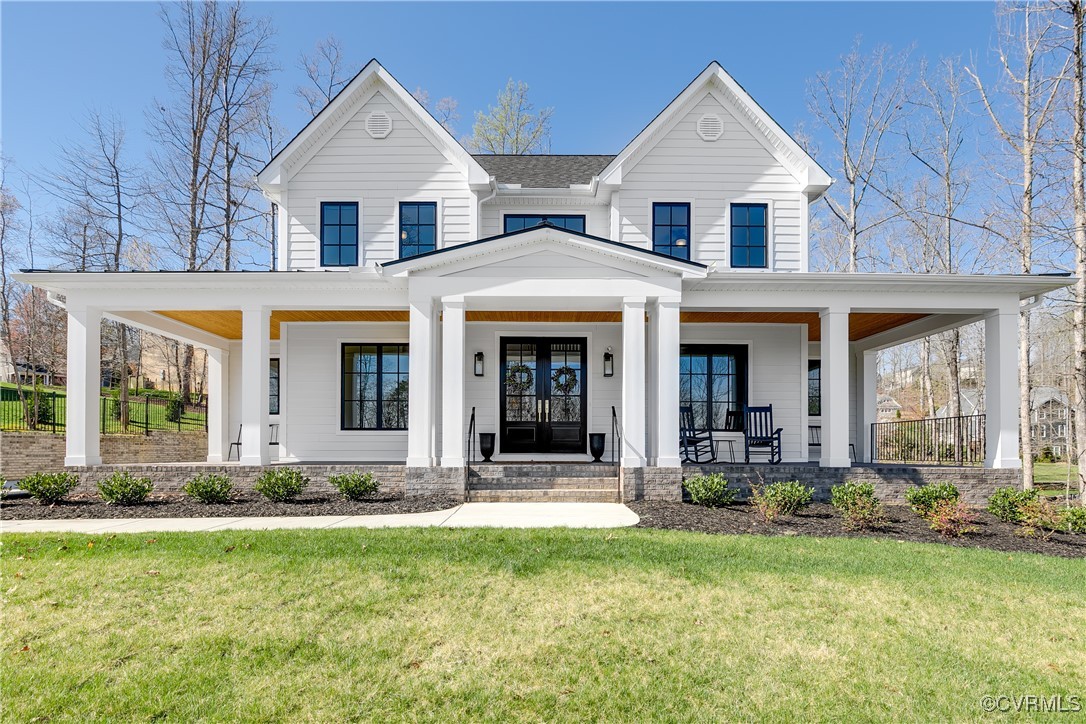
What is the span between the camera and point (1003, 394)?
29.5 feet

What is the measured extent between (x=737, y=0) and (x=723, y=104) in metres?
2.10

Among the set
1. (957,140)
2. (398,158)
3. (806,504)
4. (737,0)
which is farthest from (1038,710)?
(957,140)

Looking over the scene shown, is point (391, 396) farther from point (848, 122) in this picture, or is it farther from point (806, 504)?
point (848, 122)

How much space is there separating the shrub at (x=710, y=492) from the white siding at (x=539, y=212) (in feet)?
18.0

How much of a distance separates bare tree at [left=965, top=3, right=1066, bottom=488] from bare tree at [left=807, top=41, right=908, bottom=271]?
595cm

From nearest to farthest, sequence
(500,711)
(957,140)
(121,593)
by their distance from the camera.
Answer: (500,711), (121,593), (957,140)

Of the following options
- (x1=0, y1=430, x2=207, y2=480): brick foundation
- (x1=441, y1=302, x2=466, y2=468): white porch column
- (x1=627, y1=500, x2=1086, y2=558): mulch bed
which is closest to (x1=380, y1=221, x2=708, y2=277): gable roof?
(x1=441, y1=302, x2=466, y2=468): white porch column

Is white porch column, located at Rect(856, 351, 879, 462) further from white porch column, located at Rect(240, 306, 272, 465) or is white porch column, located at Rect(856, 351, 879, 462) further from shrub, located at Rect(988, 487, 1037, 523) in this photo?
white porch column, located at Rect(240, 306, 272, 465)

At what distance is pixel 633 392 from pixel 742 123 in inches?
245

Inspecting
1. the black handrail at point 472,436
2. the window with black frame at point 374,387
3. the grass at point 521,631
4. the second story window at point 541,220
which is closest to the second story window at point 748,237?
the second story window at point 541,220

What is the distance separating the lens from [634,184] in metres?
11.2

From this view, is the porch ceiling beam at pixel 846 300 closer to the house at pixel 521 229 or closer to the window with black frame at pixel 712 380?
the house at pixel 521 229

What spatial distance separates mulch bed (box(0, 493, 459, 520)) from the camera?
→ 769 cm

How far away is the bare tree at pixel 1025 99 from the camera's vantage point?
37.4ft
